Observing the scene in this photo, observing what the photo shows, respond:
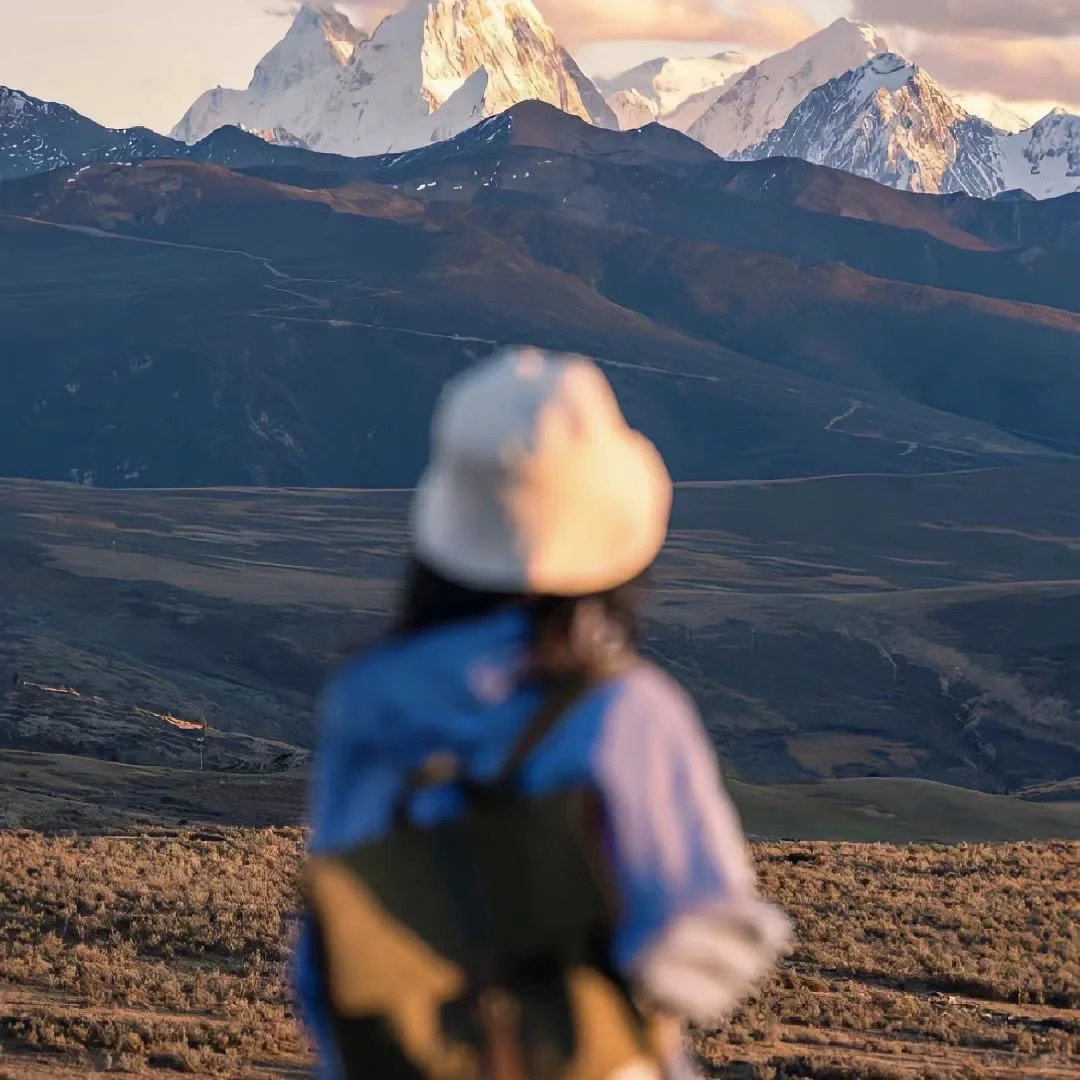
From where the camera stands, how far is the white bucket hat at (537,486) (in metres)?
3.04

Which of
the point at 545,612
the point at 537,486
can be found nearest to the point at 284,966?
the point at 545,612

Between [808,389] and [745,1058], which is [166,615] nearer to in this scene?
[745,1058]

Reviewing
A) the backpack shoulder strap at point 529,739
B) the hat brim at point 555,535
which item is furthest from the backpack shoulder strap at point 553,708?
the hat brim at point 555,535

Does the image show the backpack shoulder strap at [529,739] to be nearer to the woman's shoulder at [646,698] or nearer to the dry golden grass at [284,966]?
the woman's shoulder at [646,698]

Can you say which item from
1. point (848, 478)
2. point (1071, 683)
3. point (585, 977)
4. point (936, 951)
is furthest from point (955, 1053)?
point (848, 478)

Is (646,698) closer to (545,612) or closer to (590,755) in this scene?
(590,755)

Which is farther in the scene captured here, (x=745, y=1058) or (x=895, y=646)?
(x=895, y=646)

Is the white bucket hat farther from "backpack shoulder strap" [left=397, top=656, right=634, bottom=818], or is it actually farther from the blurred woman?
"backpack shoulder strap" [left=397, top=656, right=634, bottom=818]

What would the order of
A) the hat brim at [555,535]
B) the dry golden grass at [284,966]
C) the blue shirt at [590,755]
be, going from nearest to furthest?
the blue shirt at [590,755], the hat brim at [555,535], the dry golden grass at [284,966]

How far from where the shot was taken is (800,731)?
228ft

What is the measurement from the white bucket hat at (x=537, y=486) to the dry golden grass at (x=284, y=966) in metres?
8.16

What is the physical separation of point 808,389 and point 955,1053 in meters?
177

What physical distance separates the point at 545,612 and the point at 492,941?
51cm

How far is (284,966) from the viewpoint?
49.4 ft
